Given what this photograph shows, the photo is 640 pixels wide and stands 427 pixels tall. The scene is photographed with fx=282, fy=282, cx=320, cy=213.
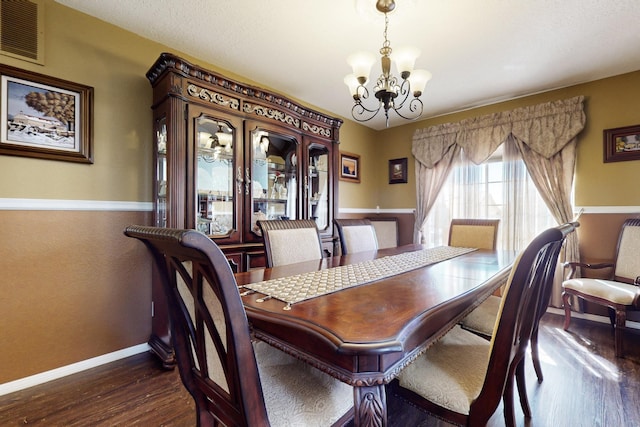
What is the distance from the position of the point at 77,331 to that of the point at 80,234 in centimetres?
64

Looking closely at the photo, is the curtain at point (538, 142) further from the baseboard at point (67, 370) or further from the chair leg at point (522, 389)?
the baseboard at point (67, 370)

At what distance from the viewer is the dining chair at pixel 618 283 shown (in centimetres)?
208

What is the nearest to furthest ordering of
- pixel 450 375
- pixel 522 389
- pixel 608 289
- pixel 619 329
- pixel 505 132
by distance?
pixel 450 375 < pixel 522 389 < pixel 619 329 < pixel 608 289 < pixel 505 132

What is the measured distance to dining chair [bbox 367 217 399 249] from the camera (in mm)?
4156

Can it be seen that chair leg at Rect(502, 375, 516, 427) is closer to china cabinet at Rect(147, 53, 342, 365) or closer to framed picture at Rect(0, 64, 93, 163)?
china cabinet at Rect(147, 53, 342, 365)

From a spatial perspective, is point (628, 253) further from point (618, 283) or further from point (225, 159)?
point (225, 159)

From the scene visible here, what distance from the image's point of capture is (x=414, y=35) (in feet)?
6.94

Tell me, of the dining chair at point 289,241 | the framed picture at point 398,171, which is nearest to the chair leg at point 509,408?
the dining chair at point 289,241

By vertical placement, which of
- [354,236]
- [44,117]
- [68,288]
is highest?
[44,117]

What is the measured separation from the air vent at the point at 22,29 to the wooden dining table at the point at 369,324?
6.33 ft

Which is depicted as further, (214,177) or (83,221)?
(214,177)

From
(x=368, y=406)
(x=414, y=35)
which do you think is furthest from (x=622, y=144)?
(x=368, y=406)

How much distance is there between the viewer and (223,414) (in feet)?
2.83

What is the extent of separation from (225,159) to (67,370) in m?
1.74
